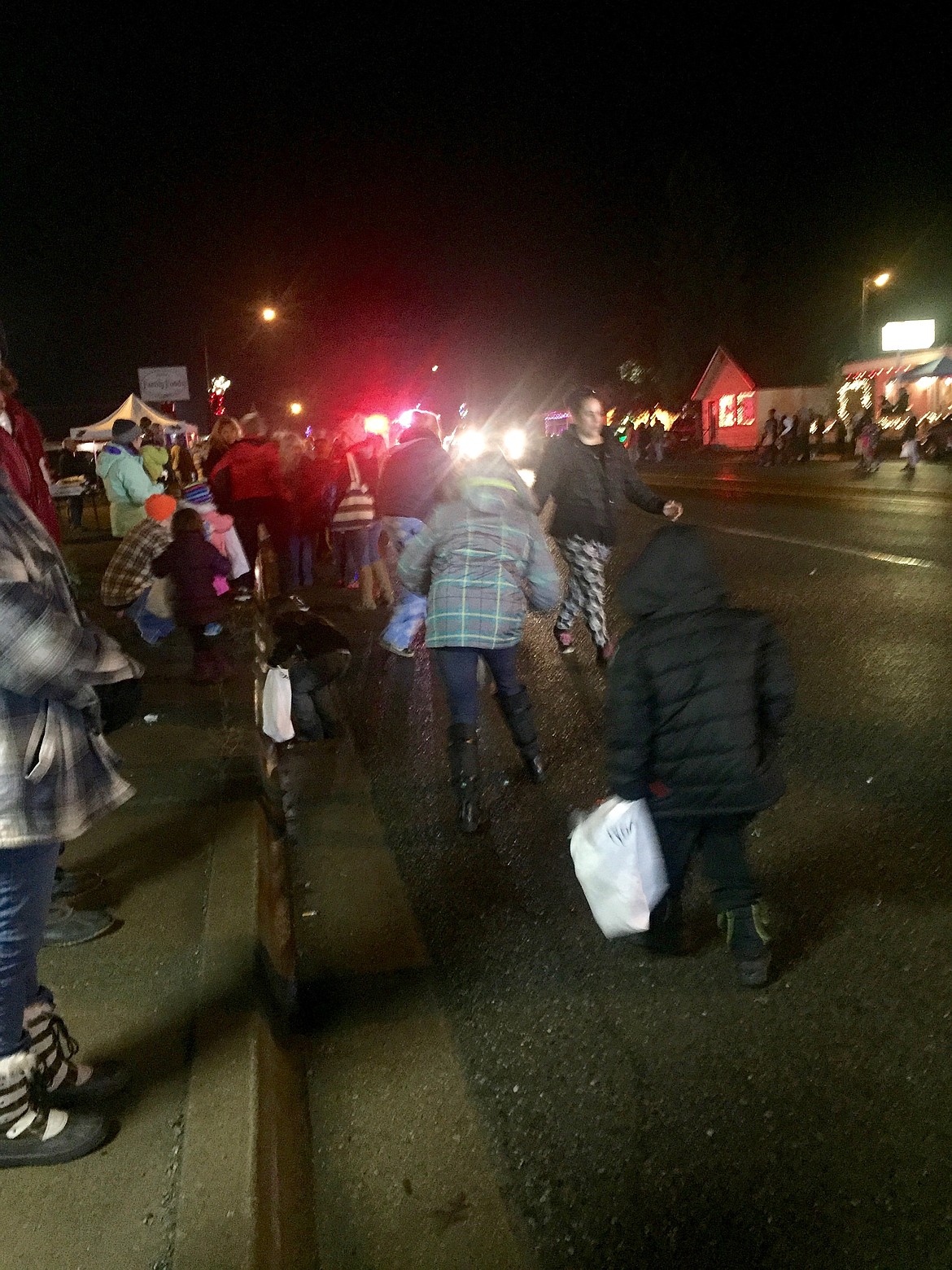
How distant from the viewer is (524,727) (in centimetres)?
519

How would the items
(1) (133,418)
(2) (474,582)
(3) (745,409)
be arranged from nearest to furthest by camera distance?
(2) (474,582)
(1) (133,418)
(3) (745,409)

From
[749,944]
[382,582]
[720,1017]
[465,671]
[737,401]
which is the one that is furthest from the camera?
[737,401]

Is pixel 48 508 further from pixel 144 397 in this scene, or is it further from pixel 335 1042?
pixel 144 397

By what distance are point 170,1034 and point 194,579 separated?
4.86 m

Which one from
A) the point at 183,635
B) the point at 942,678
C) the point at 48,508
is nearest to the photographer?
the point at 48,508

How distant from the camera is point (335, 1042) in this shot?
339cm

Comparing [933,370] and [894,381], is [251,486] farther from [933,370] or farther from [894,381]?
[894,381]

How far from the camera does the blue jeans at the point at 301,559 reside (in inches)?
435

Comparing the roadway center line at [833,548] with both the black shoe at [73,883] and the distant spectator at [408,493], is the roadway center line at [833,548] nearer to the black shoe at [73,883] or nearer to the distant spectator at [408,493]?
the distant spectator at [408,493]

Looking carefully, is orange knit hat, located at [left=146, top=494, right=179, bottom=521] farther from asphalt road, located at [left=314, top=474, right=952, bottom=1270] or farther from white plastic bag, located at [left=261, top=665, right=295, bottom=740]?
asphalt road, located at [left=314, top=474, right=952, bottom=1270]

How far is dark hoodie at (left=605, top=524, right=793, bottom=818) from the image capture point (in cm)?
321

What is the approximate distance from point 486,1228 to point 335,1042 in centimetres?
92

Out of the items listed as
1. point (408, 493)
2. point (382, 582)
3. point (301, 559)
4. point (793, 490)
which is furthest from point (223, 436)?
point (793, 490)

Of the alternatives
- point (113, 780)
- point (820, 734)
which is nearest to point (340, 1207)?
point (113, 780)
